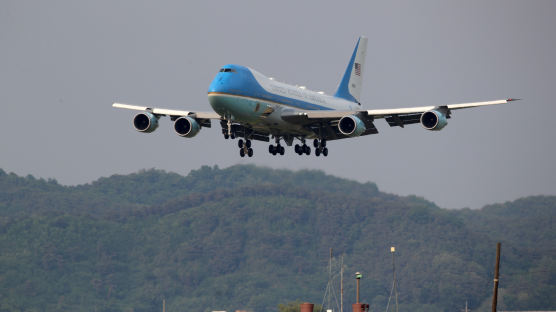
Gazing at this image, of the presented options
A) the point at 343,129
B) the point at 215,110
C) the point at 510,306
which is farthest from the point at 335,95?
the point at 510,306

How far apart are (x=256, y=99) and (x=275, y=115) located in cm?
271

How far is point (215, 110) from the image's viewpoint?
69062 mm

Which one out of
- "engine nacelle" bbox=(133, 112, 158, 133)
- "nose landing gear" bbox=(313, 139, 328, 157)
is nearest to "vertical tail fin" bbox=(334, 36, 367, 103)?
"nose landing gear" bbox=(313, 139, 328, 157)

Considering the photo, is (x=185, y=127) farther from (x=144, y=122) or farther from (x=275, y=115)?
(x=275, y=115)

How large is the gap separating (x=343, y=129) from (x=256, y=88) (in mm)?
7636

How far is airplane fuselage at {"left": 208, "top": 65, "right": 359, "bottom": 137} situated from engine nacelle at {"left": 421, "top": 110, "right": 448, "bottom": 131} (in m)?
9.56

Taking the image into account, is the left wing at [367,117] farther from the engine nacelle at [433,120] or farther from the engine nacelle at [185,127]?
the engine nacelle at [185,127]

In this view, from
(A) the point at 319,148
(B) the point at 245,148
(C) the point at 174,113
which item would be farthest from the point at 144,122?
(A) the point at 319,148

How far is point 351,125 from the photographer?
73875mm

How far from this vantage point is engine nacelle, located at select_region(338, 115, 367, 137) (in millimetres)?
73625

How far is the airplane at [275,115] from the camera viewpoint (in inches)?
2729

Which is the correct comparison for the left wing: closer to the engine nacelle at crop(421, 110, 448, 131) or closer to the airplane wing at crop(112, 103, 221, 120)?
the engine nacelle at crop(421, 110, 448, 131)

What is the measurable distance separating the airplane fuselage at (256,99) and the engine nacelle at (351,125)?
10.9 ft

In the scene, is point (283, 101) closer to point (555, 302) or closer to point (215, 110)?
point (215, 110)
